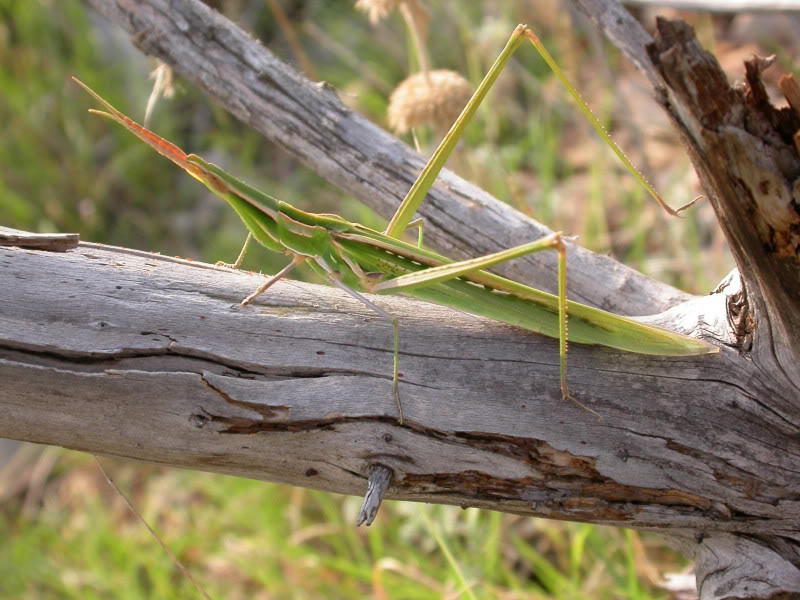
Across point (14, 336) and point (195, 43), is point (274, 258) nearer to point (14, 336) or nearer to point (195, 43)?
point (195, 43)

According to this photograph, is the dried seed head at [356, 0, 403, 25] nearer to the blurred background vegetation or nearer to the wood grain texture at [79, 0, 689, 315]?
the blurred background vegetation

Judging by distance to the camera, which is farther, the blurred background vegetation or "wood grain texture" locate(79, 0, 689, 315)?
the blurred background vegetation

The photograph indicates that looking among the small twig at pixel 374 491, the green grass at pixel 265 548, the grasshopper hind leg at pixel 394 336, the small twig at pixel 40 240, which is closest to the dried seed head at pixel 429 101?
the grasshopper hind leg at pixel 394 336

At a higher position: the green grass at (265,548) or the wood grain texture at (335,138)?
the wood grain texture at (335,138)

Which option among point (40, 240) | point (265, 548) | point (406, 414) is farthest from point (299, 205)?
point (406, 414)

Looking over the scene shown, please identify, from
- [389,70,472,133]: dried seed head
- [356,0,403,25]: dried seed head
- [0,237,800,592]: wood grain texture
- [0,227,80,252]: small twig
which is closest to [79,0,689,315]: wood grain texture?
[389,70,472,133]: dried seed head

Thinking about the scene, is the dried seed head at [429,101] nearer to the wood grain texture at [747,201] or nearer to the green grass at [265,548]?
the wood grain texture at [747,201]

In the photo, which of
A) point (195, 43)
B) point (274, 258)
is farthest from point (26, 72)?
point (195, 43)
